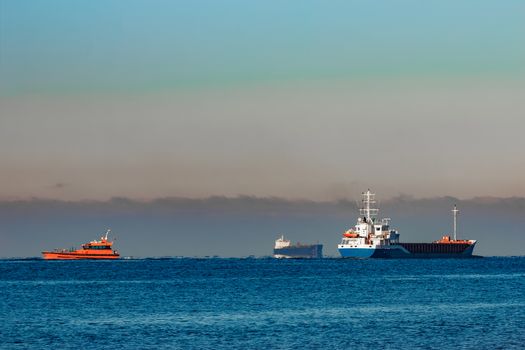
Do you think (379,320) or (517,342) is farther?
(379,320)

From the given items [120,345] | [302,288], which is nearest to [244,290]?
[302,288]

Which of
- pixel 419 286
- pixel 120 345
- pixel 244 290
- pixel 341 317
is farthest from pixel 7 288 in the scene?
pixel 120 345

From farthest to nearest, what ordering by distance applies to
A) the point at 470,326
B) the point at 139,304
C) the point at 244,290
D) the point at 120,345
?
the point at 244,290 < the point at 139,304 < the point at 470,326 < the point at 120,345

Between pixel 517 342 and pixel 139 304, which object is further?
pixel 139 304

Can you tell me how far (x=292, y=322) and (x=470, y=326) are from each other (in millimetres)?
14587

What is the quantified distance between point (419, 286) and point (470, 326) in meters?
61.3

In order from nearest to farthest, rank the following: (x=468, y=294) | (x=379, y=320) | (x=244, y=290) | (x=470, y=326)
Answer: (x=470, y=326) < (x=379, y=320) < (x=468, y=294) < (x=244, y=290)

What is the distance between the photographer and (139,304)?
10350 cm

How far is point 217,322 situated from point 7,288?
66175 mm

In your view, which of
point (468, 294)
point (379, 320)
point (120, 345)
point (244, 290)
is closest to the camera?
point (120, 345)

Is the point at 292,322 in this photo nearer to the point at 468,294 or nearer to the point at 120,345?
the point at 120,345

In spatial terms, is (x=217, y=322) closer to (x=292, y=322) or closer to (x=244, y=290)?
(x=292, y=322)

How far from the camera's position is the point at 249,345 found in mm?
66438

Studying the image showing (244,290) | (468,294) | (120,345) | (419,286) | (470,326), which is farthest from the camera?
(419,286)
